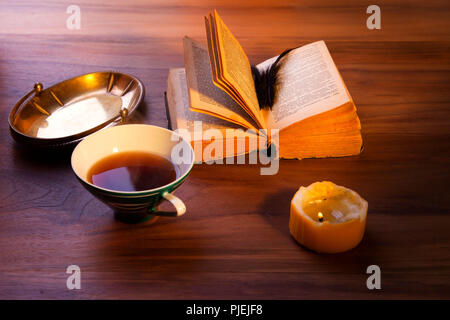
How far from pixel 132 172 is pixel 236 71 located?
291 millimetres

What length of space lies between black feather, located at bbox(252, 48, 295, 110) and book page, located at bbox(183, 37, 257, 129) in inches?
2.9

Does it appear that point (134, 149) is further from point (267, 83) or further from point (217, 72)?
point (267, 83)

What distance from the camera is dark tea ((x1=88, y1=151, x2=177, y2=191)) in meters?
0.81

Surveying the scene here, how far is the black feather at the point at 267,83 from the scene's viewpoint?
40.7 inches

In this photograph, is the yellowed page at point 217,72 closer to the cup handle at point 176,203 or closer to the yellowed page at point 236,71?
the yellowed page at point 236,71

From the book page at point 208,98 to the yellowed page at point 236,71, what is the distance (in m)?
0.03

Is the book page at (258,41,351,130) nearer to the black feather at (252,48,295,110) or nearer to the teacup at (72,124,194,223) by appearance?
the black feather at (252,48,295,110)

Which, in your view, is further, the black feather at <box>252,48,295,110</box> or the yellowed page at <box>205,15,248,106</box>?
the black feather at <box>252,48,295,110</box>

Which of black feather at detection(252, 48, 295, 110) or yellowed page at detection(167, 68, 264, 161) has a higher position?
black feather at detection(252, 48, 295, 110)

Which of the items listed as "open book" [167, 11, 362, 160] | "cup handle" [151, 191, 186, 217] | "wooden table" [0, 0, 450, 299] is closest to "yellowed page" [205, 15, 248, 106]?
"open book" [167, 11, 362, 160]

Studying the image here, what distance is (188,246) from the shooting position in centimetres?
79

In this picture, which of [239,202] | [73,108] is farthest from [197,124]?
[73,108]

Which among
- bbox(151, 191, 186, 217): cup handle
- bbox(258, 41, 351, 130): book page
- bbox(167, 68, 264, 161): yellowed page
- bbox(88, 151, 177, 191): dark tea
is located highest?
bbox(258, 41, 351, 130): book page

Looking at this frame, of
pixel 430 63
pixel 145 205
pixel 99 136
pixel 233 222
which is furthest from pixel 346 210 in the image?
pixel 430 63
